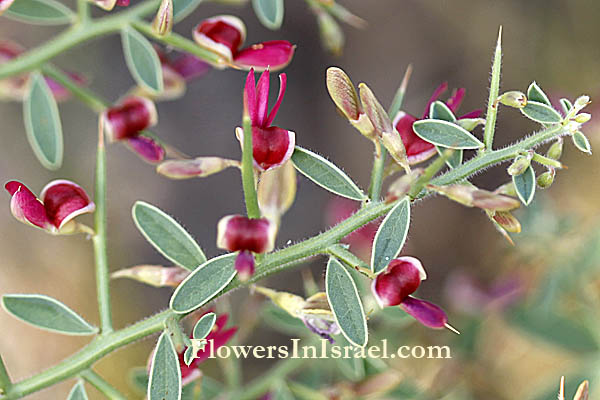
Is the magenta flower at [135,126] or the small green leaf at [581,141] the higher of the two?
the magenta flower at [135,126]

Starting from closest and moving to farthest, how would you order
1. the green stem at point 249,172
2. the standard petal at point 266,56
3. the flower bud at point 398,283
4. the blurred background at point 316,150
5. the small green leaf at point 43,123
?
1. the green stem at point 249,172
2. the flower bud at point 398,283
3. the standard petal at point 266,56
4. the small green leaf at point 43,123
5. the blurred background at point 316,150

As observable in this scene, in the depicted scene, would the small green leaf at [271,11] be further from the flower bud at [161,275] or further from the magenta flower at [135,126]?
the flower bud at [161,275]

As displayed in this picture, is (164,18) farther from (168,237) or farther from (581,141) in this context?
(581,141)

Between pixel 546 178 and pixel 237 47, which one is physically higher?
pixel 237 47

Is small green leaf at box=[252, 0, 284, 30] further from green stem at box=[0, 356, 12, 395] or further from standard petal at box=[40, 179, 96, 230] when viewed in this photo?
green stem at box=[0, 356, 12, 395]

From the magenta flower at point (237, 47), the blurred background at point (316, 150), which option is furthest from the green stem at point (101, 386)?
the blurred background at point (316, 150)

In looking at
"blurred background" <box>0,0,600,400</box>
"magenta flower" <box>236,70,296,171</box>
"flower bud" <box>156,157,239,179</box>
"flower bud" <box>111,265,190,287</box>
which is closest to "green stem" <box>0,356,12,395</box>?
"flower bud" <box>111,265,190,287</box>

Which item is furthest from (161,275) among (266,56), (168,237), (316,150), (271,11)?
(316,150)
